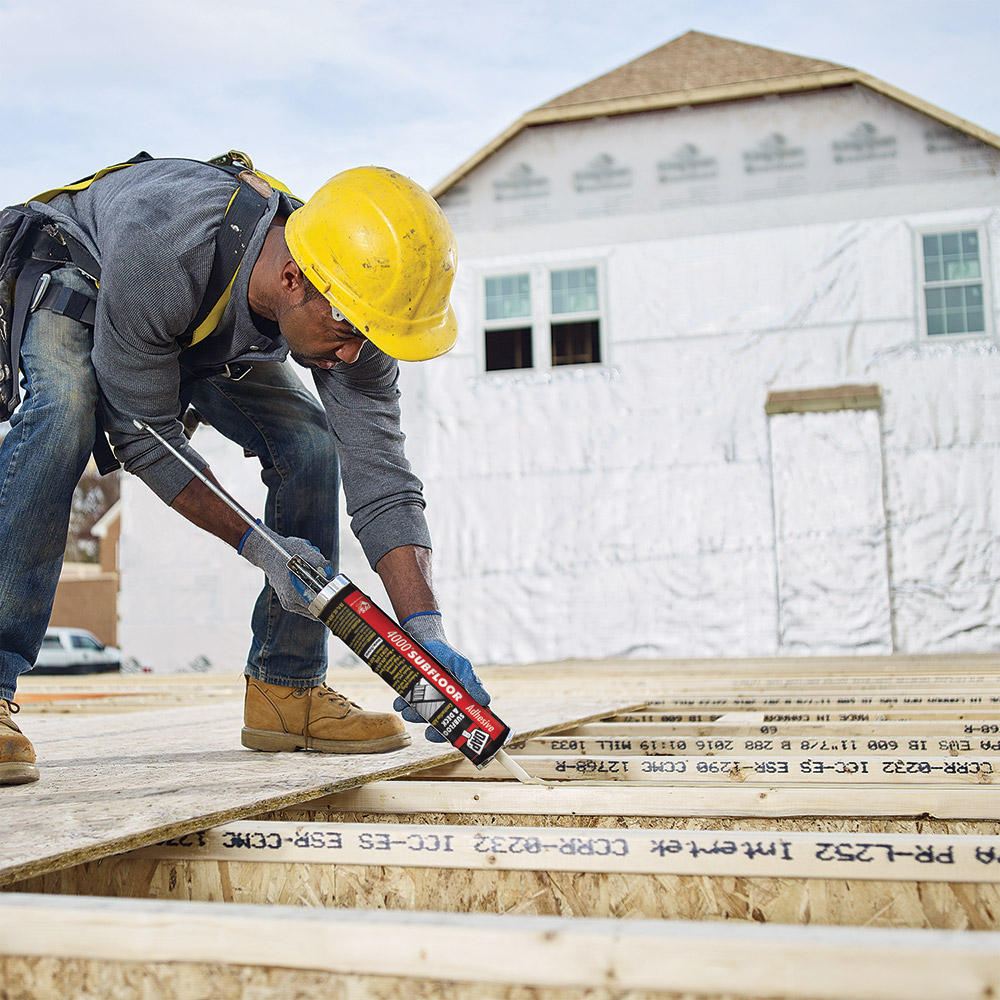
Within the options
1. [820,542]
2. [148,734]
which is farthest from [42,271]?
[820,542]

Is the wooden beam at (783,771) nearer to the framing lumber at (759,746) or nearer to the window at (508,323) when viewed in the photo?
the framing lumber at (759,746)

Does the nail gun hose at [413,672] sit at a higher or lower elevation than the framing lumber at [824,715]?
higher

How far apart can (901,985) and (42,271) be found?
2375 mm

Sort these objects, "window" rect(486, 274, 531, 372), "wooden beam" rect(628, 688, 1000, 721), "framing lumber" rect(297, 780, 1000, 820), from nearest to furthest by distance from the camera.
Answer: "framing lumber" rect(297, 780, 1000, 820)
"wooden beam" rect(628, 688, 1000, 721)
"window" rect(486, 274, 531, 372)

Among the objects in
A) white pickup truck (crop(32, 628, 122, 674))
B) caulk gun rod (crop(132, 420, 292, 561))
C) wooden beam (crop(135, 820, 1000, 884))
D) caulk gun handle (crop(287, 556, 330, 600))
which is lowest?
white pickup truck (crop(32, 628, 122, 674))

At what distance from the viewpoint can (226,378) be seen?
272cm

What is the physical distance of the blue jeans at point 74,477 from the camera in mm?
2227

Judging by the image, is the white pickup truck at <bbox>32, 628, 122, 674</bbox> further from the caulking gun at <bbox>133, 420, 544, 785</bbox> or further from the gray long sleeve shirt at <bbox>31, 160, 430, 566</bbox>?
the caulking gun at <bbox>133, 420, 544, 785</bbox>

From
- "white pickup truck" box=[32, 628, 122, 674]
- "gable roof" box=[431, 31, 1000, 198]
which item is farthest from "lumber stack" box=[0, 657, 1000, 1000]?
"white pickup truck" box=[32, 628, 122, 674]

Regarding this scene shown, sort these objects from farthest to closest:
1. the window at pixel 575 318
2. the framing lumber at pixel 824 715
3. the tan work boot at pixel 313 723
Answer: the window at pixel 575 318
the framing lumber at pixel 824 715
the tan work boot at pixel 313 723

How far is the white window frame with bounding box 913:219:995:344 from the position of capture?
10008mm

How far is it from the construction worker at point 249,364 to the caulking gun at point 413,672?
0.43ft

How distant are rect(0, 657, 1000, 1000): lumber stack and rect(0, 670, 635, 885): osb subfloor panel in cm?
6

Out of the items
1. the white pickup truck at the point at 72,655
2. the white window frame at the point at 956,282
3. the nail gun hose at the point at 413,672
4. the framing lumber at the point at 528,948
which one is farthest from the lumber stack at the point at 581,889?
→ the white pickup truck at the point at 72,655
